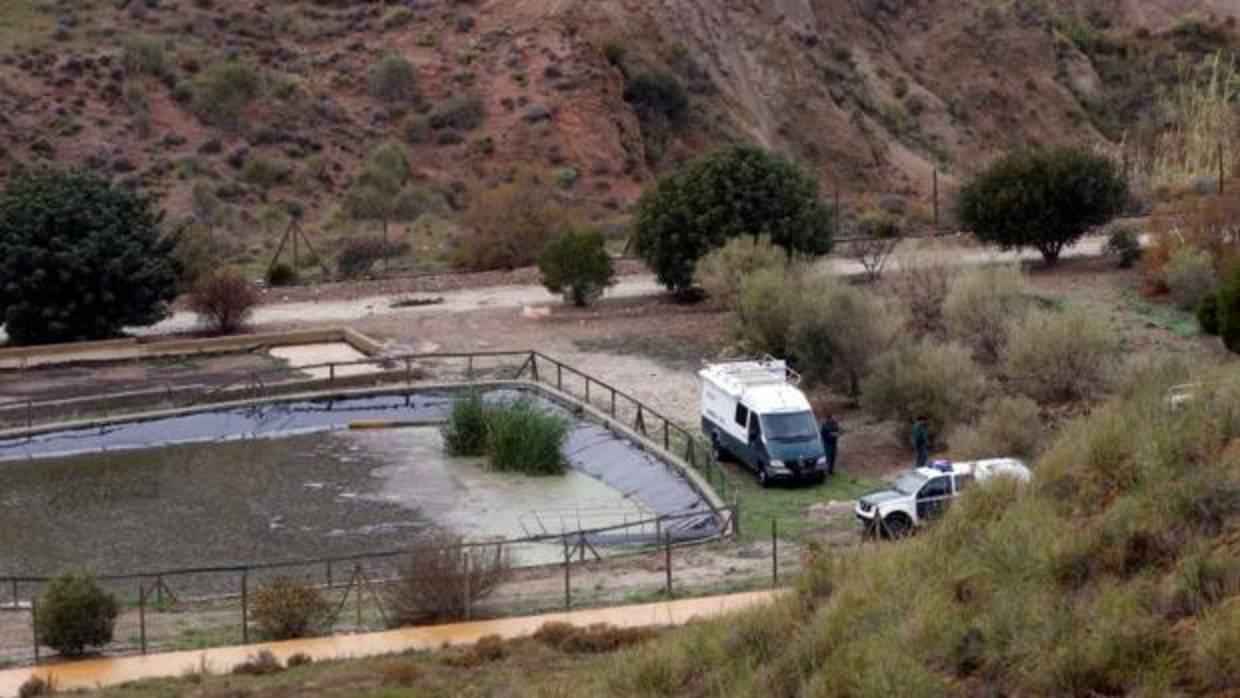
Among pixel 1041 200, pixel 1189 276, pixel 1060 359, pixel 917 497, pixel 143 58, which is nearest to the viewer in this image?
pixel 917 497

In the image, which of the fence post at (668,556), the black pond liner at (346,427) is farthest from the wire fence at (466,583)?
the black pond liner at (346,427)

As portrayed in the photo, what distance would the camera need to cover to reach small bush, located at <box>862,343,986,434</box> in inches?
1526

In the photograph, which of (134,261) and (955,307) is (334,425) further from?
(955,307)

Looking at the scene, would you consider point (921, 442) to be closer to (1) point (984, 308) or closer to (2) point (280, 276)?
(1) point (984, 308)

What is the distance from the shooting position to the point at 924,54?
9894 cm

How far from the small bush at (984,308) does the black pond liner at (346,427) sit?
8722mm

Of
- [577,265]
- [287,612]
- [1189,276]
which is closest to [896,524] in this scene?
[287,612]

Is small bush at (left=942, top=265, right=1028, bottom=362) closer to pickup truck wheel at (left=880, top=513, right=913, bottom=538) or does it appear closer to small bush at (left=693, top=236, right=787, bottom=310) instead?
small bush at (left=693, top=236, right=787, bottom=310)

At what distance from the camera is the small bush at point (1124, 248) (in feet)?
191

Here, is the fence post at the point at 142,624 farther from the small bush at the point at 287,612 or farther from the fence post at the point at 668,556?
the fence post at the point at 668,556

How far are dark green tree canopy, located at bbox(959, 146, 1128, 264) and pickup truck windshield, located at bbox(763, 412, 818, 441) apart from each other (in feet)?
73.6

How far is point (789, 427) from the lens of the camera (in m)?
36.7

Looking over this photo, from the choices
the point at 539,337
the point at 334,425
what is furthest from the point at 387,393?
the point at 539,337

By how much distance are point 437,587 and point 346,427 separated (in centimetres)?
1708
